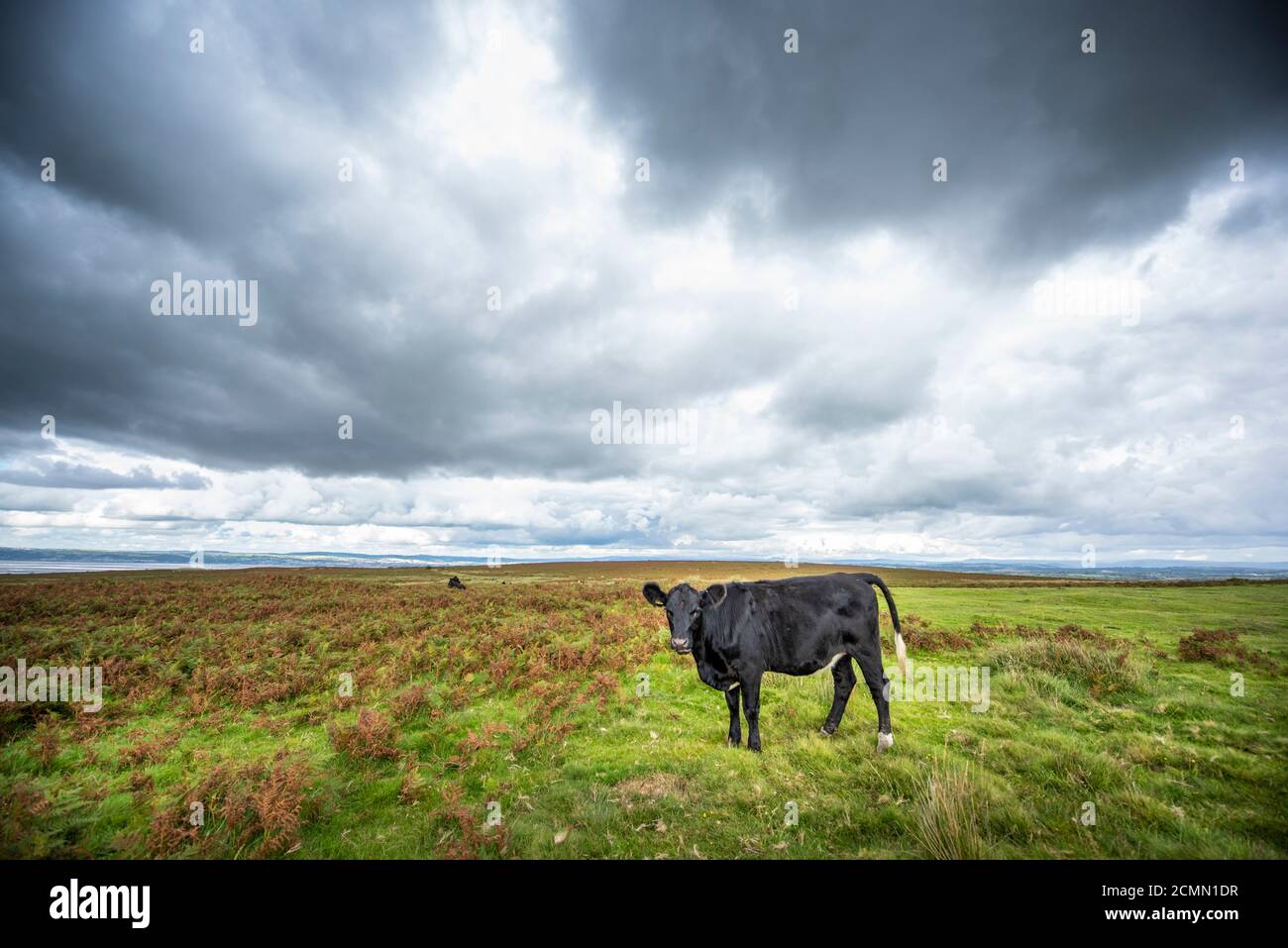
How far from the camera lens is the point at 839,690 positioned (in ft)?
28.7

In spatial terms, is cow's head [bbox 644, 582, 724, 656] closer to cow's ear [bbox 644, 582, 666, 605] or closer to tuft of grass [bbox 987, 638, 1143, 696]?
cow's ear [bbox 644, 582, 666, 605]

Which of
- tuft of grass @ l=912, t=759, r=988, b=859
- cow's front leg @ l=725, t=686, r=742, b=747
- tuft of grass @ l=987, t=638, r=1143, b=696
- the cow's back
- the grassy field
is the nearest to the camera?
tuft of grass @ l=912, t=759, r=988, b=859

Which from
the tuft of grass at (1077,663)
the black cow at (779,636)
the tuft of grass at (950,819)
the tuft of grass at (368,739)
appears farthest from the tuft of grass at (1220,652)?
the tuft of grass at (368,739)

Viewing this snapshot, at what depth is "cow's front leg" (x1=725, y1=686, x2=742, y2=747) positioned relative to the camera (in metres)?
8.09

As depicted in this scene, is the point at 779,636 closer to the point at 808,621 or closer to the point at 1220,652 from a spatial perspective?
the point at 808,621

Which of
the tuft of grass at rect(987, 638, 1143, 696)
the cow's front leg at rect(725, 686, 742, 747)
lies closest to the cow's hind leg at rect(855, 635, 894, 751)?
the cow's front leg at rect(725, 686, 742, 747)

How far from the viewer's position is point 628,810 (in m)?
5.95

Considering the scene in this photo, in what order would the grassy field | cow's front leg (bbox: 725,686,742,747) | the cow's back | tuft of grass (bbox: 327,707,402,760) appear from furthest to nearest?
the cow's back, cow's front leg (bbox: 725,686,742,747), tuft of grass (bbox: 327,707,402,760), the grassy field

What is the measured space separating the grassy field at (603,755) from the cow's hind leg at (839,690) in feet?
1.16

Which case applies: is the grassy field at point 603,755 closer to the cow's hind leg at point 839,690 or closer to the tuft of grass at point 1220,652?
the tuft of grass at point 1220,652

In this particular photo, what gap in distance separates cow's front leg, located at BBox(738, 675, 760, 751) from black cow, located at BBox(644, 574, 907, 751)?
2cm
